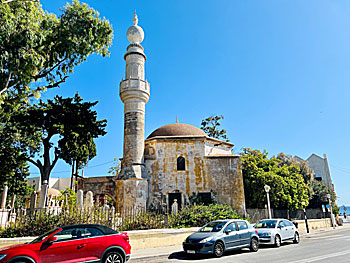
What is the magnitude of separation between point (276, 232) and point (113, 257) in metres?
8.38

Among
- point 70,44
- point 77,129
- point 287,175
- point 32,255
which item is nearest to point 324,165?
point 287,175

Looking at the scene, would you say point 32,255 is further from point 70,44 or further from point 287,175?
point 287,175

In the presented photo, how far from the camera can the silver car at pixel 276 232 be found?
1180 cm

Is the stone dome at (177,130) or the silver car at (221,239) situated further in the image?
the stone dome at (177,130)

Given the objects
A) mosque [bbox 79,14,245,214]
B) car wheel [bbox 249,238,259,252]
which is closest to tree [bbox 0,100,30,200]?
mosque [bbox 79,14,245,214]

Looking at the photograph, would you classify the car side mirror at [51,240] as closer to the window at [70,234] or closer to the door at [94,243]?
the window at [70,234]

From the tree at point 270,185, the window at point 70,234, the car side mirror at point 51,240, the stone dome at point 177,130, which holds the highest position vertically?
the stone dome at point 177,130

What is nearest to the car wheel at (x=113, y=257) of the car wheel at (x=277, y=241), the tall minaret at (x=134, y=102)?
the car wheel at (x=277, y=241)

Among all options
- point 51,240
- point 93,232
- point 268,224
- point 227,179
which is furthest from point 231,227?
point 227,179

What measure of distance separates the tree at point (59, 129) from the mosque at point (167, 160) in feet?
13.5

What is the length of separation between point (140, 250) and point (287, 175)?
22.5 m

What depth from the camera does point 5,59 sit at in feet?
35.8

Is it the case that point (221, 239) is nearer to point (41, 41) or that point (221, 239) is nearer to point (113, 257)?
point (113, 257)

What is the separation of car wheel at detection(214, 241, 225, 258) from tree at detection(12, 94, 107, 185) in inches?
609
